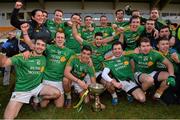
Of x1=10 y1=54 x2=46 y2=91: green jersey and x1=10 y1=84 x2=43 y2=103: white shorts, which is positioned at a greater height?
x1=10 y1=54 x2=46 y2=91: green jersey

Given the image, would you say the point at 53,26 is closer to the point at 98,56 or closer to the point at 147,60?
the point at 98,56

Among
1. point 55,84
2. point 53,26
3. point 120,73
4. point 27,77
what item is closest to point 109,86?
point 120,73

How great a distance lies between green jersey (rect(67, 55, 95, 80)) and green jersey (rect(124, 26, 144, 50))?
122 centimetres

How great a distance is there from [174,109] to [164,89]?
38 cm

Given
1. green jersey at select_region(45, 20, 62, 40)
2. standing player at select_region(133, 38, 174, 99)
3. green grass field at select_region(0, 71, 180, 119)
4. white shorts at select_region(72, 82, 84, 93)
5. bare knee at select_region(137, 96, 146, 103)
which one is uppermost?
green jersey at select_region(45, 20, 62, 40)

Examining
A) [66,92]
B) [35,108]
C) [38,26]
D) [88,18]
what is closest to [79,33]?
[88,18]

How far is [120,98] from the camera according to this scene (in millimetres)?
6324

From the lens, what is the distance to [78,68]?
5.82 meters

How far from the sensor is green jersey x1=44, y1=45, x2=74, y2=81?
5.79 metres

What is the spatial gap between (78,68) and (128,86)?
3.13 feet

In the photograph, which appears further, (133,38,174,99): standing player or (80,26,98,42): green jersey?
(80,26,98,42): green jersey

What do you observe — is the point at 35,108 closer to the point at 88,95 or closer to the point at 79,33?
the point at 88,95

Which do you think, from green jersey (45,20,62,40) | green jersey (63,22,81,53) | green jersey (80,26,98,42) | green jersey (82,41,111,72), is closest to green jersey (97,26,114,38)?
green jersey (80,26,98,42)

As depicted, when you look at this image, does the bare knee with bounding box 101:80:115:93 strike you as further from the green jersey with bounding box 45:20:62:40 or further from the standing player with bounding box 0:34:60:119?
the green jersey with bounding box 45:20:62:40
